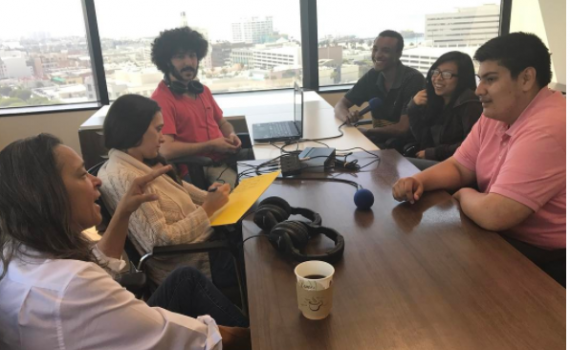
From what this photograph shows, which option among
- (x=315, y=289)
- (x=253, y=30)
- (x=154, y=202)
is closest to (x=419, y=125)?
(x=154, y=202)

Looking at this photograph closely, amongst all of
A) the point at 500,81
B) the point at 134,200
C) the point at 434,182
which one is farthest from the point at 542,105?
the point at 134,200

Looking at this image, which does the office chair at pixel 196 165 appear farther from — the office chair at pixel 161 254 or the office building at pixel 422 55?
the office building at pixel 422 55

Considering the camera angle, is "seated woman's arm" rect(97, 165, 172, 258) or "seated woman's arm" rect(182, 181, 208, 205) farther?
"seated woman's arm" rect(182, 181, 208, 205)

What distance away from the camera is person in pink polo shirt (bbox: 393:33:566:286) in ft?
4.79

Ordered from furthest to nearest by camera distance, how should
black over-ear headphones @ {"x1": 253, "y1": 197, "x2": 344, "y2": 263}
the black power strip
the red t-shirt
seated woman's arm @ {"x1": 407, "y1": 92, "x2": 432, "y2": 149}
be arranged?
1. seated woman's arm @ {"x1": 407, "y1": 92, "x2": 432, "y2": 149}
2. the red t-shirt
3. the black power strip
4. black over-ear headphones @ {"x1": 253, "y1": 197, "x2": 344, "y2": 263}

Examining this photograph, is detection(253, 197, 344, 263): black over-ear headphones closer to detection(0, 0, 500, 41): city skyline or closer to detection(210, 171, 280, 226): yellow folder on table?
detection(210, 171, 280, 226): yellow folder on table

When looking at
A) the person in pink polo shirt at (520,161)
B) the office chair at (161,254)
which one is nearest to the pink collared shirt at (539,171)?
the person in pink polo shirt at (520,161)

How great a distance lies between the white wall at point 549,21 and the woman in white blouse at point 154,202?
11.4ft

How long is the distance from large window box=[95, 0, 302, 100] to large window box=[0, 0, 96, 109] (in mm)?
232

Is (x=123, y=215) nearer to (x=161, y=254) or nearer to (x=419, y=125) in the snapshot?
(x=161, y=254)

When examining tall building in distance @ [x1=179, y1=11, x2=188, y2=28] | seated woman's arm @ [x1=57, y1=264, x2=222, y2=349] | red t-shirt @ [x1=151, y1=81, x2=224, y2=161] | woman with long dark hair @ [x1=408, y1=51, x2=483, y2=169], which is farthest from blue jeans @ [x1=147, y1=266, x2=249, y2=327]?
tall building in distance @ [x1=179, y1=11, x2=188, y2=28]

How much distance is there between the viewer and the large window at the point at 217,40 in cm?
442

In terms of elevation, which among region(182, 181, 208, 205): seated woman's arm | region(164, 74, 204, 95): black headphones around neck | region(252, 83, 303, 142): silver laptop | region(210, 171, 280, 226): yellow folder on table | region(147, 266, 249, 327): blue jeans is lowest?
region(147, 266, 249, 327): blue jeans

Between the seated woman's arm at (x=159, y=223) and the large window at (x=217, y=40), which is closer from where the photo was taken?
the seated woman's arm at (x=159, y=223)
